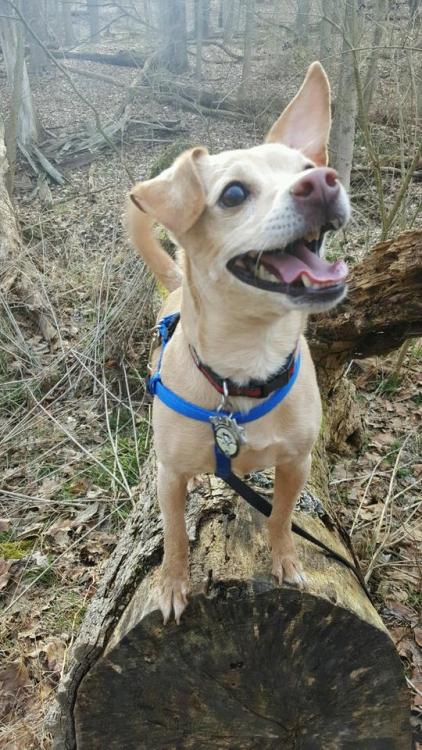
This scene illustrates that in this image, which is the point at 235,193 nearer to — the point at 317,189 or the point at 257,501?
the point at 317,189

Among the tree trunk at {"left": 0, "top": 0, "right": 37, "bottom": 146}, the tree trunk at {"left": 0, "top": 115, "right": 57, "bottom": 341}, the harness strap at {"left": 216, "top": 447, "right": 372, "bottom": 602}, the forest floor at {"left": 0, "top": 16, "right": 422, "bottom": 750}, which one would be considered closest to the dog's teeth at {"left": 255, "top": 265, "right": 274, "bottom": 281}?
the harness strap at {"left": 216, "top": 447, "right": 372, "bottom": 602}

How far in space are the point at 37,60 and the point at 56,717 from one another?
20.5 metres

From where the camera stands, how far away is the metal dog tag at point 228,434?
196 centimetres

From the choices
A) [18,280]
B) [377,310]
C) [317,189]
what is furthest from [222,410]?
[18,280]

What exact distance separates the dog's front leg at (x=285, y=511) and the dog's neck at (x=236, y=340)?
38 cm

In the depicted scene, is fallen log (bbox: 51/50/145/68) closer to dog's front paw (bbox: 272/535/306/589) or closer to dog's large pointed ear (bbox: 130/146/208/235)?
dog's large pointed ear (bbox: 130/146/208/235)

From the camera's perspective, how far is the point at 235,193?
1.86m

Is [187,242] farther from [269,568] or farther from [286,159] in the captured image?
[269,568]

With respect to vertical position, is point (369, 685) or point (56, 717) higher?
point (369, 685)

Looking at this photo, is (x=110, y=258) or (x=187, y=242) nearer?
(x=187, y=242)

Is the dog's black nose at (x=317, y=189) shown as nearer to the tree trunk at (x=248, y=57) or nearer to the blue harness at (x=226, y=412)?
the blue harness at (x=226, y=412)

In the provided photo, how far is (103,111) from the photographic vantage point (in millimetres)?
13617

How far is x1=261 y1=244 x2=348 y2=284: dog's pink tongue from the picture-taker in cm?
164

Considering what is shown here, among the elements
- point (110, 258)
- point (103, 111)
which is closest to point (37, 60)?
point (103, 111)
